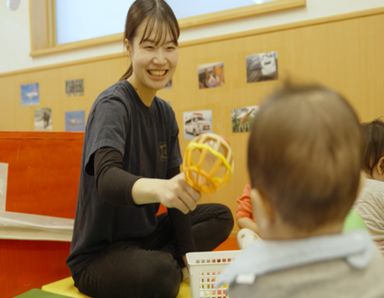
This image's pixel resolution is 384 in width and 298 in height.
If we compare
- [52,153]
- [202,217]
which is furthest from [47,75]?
[202,217]

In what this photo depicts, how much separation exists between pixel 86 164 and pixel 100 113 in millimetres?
121

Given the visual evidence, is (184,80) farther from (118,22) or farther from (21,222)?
(21,222)

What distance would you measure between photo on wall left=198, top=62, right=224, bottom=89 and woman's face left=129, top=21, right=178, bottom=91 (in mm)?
616

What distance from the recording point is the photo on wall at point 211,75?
1726 mm

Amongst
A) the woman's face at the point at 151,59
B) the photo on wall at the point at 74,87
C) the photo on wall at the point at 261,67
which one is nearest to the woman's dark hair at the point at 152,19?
the woman's face at the point at 151,59

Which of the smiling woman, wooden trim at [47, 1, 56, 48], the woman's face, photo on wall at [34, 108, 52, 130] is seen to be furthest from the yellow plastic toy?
wooden trim at [47, 1, 56, 48]

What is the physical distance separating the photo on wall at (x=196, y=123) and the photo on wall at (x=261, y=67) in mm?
231

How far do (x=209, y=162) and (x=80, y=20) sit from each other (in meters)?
1.95

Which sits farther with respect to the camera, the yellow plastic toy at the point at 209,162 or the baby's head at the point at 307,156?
the yellow plastic toy at the point at 209,162

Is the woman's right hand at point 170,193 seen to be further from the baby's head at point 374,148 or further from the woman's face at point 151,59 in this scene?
the baby's head at point 374,148

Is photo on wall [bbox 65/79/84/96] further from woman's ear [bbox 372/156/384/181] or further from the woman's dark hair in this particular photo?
woman's ear [bbox 372/156/384/181]

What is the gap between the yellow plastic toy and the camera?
0.61 m

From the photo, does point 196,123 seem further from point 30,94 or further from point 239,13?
point 30,94

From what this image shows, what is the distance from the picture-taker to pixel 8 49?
93.9 inches
